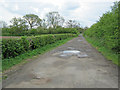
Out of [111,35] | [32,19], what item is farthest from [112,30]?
[32,19]

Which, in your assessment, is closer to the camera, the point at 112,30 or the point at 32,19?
the point at 112,30

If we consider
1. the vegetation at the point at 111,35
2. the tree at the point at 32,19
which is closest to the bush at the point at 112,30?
the vegetation at the point at 111,35

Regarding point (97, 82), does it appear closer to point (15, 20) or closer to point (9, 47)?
point (9, 47)

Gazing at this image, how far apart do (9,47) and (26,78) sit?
344cm

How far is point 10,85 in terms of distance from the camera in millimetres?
3725

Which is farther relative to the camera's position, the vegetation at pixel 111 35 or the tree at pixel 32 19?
the tree at pixel 32 19

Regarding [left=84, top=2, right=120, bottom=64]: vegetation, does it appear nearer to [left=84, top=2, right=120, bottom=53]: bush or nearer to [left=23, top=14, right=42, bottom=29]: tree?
[left=84, top=2, right=120, bottom=53]: bush

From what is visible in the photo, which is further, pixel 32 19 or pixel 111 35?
pixel 32 19

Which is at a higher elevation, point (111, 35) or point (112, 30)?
point (112, 30)

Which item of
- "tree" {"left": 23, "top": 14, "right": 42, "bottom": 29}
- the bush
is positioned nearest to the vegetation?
the bush

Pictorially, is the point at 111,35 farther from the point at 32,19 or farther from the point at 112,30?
the point at 32,19

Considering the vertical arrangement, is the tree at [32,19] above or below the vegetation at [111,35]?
above

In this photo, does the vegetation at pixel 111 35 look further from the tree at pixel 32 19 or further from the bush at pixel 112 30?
the tree at pixel 32 19

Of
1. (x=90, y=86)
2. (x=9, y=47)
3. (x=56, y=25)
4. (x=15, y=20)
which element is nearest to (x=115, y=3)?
(x=90, y=86)
